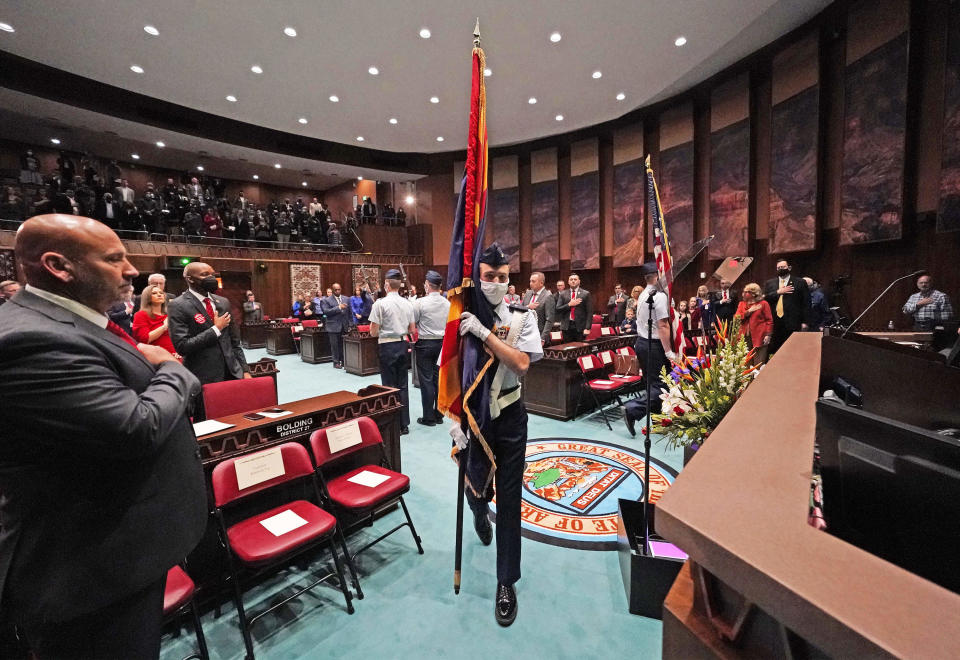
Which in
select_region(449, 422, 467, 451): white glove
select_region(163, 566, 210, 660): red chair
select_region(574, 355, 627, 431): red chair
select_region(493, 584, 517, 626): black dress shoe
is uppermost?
select_region(449, 422, 467, 451): white glove

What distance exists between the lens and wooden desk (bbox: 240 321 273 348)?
1116 centimetres

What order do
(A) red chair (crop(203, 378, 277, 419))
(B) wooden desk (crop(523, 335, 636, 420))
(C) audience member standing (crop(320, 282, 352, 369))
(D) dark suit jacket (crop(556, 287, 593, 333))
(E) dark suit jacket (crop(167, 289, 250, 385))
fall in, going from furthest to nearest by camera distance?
(C) audience member standing (crop(320, 282, 352, 369)), (D) dark suit jacket (crop(556, 287, 593, 333)), (B) wooden desk (crop(523, 335, 636, 420)), (E) dark suit jacket (crop(167, 289, 250, 385)), (A) red chair (crop(203, 378, 277, 419))

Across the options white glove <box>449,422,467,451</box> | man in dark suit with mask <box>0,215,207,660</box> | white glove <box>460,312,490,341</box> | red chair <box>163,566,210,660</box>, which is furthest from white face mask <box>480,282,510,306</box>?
red chair <box>163,566,210,660</box>

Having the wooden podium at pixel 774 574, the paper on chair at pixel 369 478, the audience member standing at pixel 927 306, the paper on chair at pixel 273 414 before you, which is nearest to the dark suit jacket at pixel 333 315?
the paper on chair at pixel 273 414

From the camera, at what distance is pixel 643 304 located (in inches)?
169

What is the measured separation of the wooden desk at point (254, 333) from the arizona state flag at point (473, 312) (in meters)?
10.8

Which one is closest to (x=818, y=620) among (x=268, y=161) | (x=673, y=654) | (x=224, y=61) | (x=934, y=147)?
(x=673, y=654)

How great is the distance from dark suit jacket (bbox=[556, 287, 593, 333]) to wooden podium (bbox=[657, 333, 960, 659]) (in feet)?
21.4

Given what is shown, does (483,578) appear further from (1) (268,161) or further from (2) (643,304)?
(1) (268,161)

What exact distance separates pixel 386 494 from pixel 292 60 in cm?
970

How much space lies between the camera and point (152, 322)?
10.6ft

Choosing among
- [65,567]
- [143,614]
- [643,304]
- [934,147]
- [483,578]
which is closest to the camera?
[65,567]

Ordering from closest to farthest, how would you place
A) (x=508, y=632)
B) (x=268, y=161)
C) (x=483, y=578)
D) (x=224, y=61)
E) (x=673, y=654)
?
(x=673, y=654), (x=508, y=632), (x=483, y=578), (x=224, y=61), (x=268, y=161)

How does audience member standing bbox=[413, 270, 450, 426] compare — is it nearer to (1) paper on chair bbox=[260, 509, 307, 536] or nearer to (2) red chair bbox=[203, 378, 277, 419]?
(2) red chair bbox=[203, 378, 277, 419]
